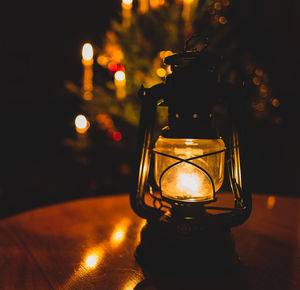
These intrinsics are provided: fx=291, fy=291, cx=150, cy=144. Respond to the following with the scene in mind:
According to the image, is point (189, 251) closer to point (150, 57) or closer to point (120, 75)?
point (120, 75)

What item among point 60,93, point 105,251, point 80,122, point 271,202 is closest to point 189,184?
point 105,251

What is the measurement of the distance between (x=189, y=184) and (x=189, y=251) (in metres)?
0.12

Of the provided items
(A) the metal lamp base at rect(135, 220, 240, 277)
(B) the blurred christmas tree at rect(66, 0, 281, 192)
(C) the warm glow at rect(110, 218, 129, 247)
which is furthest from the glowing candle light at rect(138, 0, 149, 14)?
(A) the metal lamp base at rect(135, 220, 240, 277)

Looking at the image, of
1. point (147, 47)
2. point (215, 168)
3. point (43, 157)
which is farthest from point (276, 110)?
point (43, 157)

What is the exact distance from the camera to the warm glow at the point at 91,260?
0.53 meters

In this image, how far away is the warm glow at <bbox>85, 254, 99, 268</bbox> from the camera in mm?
527

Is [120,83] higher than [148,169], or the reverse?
[120,83]

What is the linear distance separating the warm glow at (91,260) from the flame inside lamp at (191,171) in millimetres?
179

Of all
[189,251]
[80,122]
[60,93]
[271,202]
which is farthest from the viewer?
[60,93]

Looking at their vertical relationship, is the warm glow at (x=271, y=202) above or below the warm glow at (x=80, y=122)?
below

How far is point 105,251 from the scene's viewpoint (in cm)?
59

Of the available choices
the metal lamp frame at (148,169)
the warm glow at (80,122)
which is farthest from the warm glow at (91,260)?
the warm glow at (80,122)

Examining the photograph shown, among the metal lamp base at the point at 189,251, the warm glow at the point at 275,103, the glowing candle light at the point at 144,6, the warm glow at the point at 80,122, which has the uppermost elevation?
the glowing candle light at the point at 144,6

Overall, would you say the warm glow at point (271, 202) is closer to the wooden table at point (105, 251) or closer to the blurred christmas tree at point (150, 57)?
the wooden table at point (105, 251)
